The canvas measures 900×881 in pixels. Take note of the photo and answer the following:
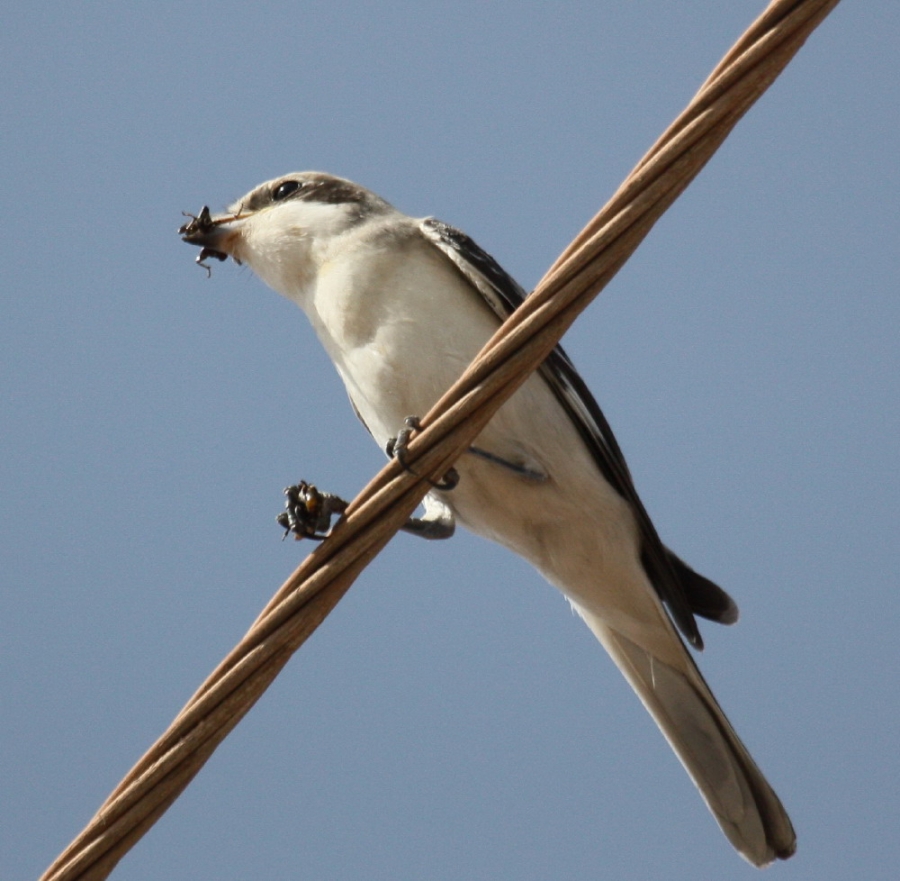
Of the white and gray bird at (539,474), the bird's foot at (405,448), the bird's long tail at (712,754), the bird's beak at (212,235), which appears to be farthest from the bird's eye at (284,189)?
the bird's long tail at (712,754)

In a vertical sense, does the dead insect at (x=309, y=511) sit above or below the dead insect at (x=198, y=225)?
below

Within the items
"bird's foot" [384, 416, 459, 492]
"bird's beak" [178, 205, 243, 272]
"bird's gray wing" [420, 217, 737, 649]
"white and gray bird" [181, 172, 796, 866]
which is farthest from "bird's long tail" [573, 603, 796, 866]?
"bird's beak" [178, 205, 243, 272]

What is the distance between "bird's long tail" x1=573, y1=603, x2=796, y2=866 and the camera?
15.4ft

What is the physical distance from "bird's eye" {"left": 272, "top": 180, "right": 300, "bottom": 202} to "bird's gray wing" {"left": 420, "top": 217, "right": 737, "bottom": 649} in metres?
1.02

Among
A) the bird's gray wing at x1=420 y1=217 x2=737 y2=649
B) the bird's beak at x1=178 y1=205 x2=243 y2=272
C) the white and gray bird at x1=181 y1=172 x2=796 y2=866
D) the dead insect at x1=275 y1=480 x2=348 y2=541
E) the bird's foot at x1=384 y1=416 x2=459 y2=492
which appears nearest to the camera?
the bird's foot at x1=384 y1=416 x2=459 y2=492

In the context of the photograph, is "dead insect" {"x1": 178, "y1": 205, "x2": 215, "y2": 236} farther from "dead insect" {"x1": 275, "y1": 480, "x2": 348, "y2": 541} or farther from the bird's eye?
"dead insect" {"x1": 275, "y1": 480, "x2": 348, "y2": 541}

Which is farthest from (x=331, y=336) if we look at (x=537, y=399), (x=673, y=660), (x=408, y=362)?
(x=673, y=660)

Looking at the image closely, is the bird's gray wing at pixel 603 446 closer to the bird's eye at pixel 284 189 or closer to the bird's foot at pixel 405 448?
the bird's foot at pixel 405 448

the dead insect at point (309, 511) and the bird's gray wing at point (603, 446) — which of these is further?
the bird's gray wing at point (603, 446)

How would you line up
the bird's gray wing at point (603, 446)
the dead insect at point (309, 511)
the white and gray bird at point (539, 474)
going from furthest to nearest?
the bird's gray wing at point (603, 446) < the white and gray bird at point (539, 474) < the dead insect at point (309, 511)

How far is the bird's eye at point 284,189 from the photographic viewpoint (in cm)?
579

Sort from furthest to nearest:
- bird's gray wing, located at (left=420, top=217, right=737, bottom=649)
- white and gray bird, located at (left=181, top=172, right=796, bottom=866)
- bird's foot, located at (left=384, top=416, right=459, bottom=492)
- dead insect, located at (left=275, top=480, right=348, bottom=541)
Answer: bird's gray wing, located at (left=420, top=217, right=737, bottom=649), white and gray bird, located at (left=181, top=172, right=796, bottom=866), dead insect, located at (left=275, top=480, right=348, bottom=541), bird's foot, located at (left=384, top=416, right=459, bottom=492)

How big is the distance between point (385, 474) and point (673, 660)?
7.62 ft

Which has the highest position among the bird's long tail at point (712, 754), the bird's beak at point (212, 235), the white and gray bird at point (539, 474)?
the bird's beak at point (212, 235)
